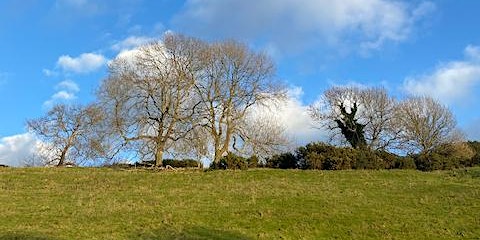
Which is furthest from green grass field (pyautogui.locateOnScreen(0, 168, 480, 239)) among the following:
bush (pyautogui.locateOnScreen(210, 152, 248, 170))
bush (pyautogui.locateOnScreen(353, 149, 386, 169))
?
bush (pyautogui.locateOnScreen(210, 152, 248, 170))

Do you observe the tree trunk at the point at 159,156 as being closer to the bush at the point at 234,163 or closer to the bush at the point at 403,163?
the bush at the point at 234,163

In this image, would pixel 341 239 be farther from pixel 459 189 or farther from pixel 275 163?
pixel 275 163

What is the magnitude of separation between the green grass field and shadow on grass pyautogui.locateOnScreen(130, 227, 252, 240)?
0.10 ft

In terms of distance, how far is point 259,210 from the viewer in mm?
19125

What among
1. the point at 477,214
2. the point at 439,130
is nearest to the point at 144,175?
the point at 477,214

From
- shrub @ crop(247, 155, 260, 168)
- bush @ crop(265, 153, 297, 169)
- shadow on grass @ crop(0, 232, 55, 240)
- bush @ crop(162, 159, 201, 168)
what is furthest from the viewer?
bush @ crop(162, 159, 201, 168)

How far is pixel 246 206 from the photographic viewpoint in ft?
65.6

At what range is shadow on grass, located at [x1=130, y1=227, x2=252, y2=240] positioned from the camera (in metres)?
15.6

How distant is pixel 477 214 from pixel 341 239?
20.3ft

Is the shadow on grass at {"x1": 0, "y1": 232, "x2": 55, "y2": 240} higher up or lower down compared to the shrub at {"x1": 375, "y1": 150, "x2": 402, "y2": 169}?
lower down

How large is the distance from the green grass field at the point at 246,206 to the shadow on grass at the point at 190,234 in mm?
30

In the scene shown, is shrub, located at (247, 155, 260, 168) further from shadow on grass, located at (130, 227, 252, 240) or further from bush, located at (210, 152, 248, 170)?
shadow on grass, located at (130, 227, 252, 240)

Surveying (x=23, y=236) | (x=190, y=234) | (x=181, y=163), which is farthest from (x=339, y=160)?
(x=23, y=236)

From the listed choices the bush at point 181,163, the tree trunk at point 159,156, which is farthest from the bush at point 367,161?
the tree trunk at point 159,156
